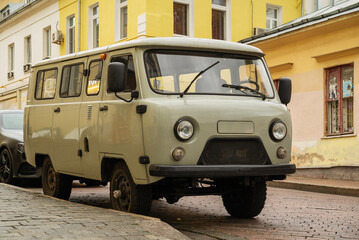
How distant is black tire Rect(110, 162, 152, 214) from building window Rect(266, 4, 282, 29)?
18.7m

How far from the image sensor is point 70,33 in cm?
2667

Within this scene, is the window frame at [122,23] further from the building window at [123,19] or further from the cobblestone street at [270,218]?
the cobblestone street at [270,218]

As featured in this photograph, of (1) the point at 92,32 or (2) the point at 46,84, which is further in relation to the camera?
(1) the point at 92,32

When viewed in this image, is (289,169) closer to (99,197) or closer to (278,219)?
(278,219)

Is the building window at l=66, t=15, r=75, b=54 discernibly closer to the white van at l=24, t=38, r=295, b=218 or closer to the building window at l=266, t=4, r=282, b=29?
the building window at l=266, t=4, r=282, b=29

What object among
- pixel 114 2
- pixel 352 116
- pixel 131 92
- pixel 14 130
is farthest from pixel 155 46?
pixel 114 2

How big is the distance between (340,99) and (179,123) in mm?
10059

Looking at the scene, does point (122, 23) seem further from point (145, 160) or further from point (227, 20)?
point (145, 160)

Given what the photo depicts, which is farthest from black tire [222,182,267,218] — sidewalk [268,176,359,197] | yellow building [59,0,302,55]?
yellow building [59,0,302,55]

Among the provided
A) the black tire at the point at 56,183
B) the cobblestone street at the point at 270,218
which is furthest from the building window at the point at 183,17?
the black tire at the point at 56,183

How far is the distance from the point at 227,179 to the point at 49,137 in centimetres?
304

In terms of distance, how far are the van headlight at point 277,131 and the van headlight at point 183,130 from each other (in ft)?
3.48

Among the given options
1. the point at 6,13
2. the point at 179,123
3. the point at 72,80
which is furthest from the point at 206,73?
the point at 6,13

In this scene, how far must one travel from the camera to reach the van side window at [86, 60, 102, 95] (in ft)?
27.2
